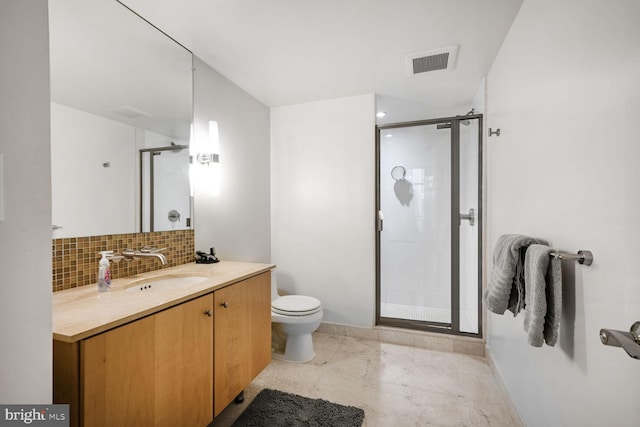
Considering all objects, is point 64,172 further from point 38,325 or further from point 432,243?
point 432,243

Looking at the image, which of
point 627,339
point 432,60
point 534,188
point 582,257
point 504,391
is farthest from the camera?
point 432,60

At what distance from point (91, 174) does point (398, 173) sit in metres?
2.30

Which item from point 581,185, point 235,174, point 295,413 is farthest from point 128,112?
point 581,185

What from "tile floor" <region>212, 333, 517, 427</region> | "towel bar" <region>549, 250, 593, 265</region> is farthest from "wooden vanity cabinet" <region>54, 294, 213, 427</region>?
"towel bar" <region>549, 250, 593, 265</region>

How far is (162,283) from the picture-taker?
1592mm

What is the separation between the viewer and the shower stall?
2475 mm

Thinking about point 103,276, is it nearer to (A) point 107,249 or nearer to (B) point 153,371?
(A) point 107,249

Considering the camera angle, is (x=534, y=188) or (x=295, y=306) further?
(x=295, y=306)

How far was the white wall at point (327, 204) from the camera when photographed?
2.61 m

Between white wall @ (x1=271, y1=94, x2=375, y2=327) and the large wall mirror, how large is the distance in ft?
3.63

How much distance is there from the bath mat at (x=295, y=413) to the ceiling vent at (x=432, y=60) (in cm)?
234

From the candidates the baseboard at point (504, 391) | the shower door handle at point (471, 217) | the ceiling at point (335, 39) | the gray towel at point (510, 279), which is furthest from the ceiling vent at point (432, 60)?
the baseboard at point (504, 391)

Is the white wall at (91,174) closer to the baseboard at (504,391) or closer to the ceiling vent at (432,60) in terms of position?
the ceiling vent at (432,60)

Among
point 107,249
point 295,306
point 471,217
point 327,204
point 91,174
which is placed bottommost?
point 295,306
